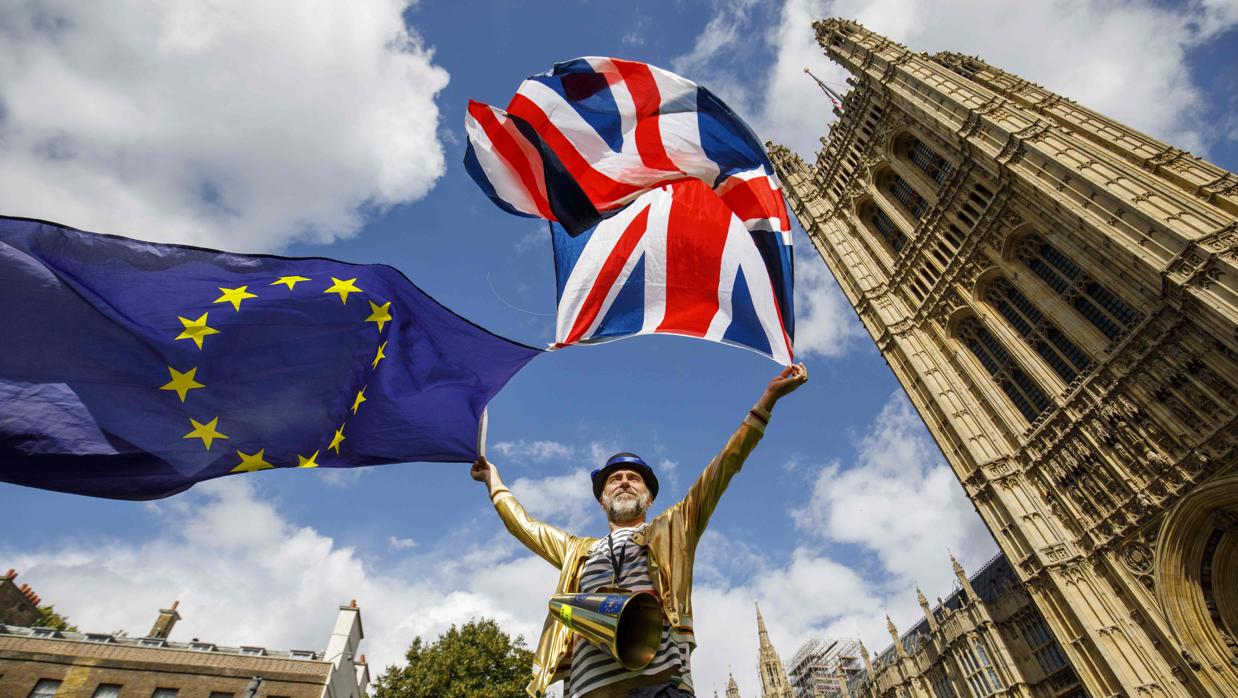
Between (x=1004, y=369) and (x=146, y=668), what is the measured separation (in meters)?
33.8

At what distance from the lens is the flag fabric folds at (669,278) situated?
631 centimetres

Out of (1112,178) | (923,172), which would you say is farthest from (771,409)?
(923,172)

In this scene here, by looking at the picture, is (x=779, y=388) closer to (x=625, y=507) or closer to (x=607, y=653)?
(x=625, y=507)

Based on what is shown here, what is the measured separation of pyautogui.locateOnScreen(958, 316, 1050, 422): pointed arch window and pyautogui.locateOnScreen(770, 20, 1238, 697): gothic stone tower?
8cm

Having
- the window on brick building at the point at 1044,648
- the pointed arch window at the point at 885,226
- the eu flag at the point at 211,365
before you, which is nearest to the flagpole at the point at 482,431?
the eu flag at the point at 211,365

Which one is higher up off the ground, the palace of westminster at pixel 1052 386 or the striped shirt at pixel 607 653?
the palace of westminster at pixel 1052 386

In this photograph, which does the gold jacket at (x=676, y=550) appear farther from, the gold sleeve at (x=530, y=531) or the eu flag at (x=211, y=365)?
the eu flag at (x=211, y=365)

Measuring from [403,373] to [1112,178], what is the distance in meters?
23.3

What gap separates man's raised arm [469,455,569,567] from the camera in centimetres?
377

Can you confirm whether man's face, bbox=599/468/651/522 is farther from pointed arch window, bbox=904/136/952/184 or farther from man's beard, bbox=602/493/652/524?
pointed arch window, bbox=904/136/952/184

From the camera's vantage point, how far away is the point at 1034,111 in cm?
2722

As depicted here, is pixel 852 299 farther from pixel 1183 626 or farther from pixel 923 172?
pixel 1183 626

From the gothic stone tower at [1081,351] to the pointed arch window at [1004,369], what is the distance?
8 cm

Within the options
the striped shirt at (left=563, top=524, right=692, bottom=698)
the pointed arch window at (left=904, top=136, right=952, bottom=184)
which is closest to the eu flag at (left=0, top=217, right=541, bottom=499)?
the striped shirt at (left=563, top=524, right=692, bottom=698)
